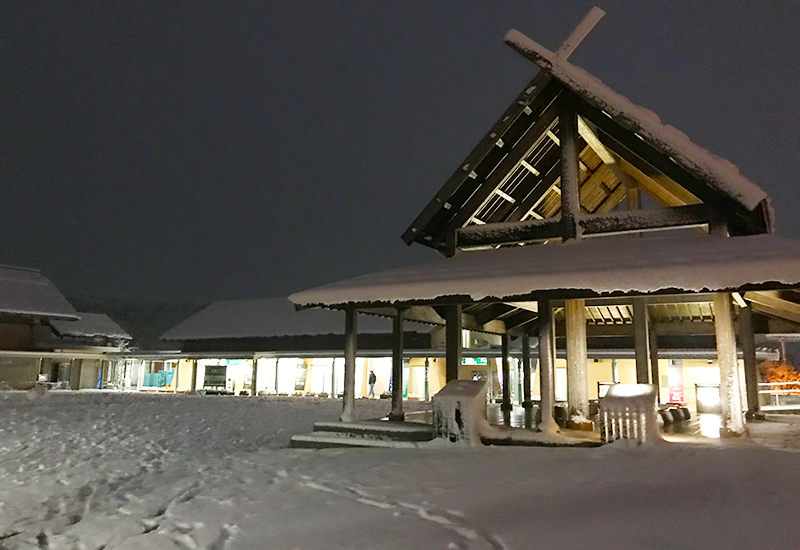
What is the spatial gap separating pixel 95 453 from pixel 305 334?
26409 millimetres

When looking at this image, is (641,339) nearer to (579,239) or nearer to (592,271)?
(579,239)

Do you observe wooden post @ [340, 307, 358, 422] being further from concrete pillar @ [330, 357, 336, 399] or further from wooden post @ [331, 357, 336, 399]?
wooden post @ [331, 357, 336, 399]

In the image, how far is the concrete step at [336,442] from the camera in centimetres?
973

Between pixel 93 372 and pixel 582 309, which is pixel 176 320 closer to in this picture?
pixel 93 372

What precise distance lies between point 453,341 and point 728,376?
482cm

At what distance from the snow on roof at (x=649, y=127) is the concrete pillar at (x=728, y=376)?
1760mm

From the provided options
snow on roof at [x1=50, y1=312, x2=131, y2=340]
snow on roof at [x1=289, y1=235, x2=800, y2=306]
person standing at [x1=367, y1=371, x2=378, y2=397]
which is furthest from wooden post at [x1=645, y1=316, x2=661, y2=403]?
snow on roof at [x1=50, y1=312, x2=131, y2=340]

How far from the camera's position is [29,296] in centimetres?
3844

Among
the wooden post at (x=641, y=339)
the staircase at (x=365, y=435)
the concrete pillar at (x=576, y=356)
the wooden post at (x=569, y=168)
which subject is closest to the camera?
the staircase at (x=365, y=435)

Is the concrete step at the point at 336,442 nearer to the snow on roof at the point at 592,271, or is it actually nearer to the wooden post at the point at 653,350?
the snow on roof at the point at 592,271

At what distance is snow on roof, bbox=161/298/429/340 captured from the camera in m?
36.1

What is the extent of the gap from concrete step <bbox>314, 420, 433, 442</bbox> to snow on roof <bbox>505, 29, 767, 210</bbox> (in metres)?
6.40

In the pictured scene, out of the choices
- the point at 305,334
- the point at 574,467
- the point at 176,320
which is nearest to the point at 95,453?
the point at 574,467

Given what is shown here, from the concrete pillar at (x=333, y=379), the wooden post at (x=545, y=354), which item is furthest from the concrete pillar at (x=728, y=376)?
the concrete pillar at (x=333, y=379)
